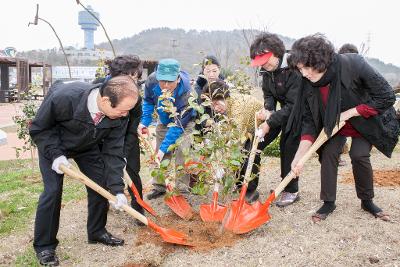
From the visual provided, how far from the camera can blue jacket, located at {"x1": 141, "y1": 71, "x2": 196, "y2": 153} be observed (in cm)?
407

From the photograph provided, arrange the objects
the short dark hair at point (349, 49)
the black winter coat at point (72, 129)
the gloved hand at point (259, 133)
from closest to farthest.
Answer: the black winter coat at point (72, 129)
the gloved hand at point (259, 133)
the short dark hair at point (349, 49)

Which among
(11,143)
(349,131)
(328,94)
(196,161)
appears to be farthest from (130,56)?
(11,143)

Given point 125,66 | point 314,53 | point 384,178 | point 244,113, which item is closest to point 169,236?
point 125,66

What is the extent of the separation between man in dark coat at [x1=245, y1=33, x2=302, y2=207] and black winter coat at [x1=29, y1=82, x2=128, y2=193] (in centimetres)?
118

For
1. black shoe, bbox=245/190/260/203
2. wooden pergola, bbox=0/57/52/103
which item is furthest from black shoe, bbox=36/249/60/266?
wooden pergola, bbox=0/57/52/103

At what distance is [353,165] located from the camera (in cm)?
348

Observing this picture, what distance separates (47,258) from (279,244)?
1.67 metres

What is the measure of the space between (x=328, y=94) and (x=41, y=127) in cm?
207

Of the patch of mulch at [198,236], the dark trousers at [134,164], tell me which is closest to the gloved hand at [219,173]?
the patch of mulch at [198,236]

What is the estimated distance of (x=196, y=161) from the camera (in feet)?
11.3

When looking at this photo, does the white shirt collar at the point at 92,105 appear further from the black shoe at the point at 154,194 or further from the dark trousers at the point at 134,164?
the black shoe at the point at 154,194

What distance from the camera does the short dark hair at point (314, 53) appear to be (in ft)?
9.94

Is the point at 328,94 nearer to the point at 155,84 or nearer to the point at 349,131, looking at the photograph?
the point at 349,131

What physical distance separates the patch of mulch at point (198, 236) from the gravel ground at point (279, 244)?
5 centimetres
